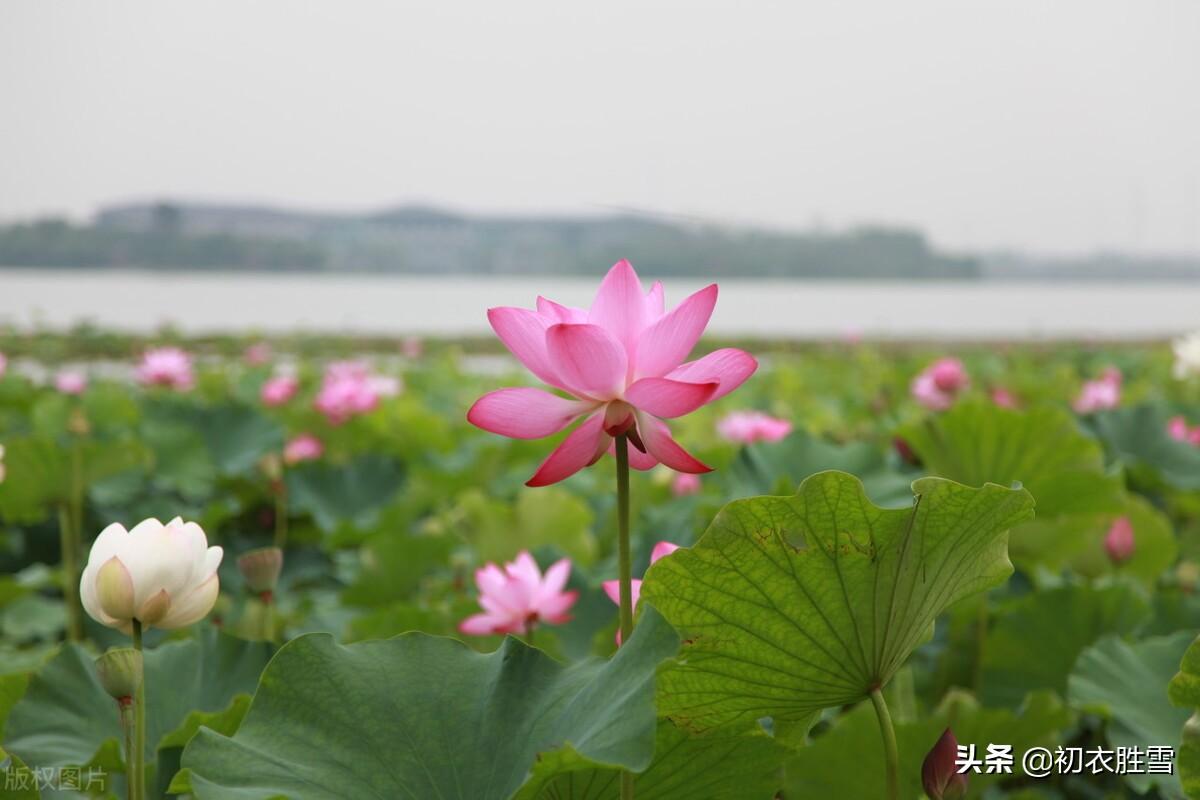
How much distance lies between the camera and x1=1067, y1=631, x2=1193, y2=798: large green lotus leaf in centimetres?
96

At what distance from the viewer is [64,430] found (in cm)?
244

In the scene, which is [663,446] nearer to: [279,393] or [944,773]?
[944,773]

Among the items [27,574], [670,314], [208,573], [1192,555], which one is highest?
[670,314]

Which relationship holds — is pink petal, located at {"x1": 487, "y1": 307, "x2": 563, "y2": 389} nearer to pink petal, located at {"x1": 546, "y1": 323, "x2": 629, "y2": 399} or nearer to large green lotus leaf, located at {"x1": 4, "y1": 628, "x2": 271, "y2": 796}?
pink petal, located at {"x1": 546, "y1": 323, "x2": 629, "y2": 399}

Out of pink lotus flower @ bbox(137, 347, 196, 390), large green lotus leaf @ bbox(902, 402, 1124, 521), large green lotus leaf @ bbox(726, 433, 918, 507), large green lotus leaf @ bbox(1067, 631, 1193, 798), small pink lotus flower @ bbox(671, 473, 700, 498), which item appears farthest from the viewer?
pink lotus flower @ bbox(137, 347, 196, 390)

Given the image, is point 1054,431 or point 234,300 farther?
point 234,300

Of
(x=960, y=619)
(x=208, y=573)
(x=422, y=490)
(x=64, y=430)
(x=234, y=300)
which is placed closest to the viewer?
(x=208, y=573)

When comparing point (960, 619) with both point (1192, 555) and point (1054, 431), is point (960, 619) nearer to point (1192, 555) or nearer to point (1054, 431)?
point (1054, 431)

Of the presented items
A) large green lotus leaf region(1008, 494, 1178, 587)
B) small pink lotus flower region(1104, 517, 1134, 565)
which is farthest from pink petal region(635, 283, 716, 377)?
small pink lotus flower region(1104, 517, 1134, 565)

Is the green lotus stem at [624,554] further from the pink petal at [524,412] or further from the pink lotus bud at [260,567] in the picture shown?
the pink lotus bud at [260,567]

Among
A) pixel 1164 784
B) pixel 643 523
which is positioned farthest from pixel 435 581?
pixel 1164 784

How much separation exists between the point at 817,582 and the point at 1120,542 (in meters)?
1.01

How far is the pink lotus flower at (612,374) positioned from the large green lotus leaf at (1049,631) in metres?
0.84

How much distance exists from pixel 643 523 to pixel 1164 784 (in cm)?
91
